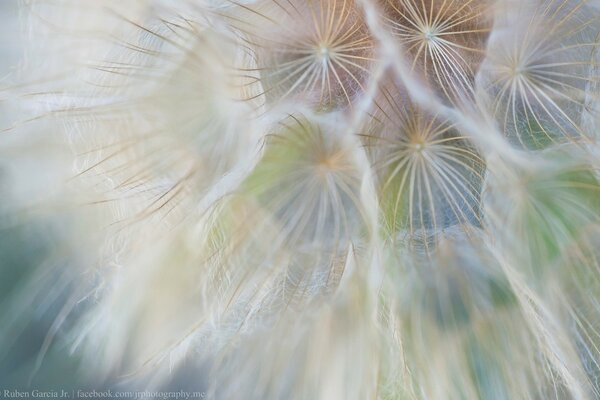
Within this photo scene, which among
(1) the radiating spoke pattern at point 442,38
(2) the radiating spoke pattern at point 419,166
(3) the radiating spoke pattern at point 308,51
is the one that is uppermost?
(1) the radiating spoke pattern at point 442,38

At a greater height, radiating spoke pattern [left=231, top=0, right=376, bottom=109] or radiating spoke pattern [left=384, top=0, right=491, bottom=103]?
radiating spoke pattern [left=384, top=0, right=491, bottom=103]

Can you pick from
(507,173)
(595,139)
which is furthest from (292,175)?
(595,139)

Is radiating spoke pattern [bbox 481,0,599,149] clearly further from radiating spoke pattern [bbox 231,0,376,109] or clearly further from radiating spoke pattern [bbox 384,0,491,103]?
radiating spoke pattern [bbox 231,0,376,109]

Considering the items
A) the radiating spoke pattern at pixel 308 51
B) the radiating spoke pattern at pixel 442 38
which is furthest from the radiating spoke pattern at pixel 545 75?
the radiating spoke pattern at pixel 308 51

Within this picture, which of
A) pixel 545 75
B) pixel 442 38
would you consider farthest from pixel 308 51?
pixel 545 75

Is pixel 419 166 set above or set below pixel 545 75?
below

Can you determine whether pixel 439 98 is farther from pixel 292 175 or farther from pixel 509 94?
pixel 292 175

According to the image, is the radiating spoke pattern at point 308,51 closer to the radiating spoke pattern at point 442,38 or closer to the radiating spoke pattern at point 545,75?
the radiating spoke pattern at point 442,38

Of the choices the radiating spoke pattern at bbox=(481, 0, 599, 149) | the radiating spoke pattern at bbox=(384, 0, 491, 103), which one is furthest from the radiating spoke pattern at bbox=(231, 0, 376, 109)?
the radiating spoke pattern at bbox=(481, 0, 599, 149)

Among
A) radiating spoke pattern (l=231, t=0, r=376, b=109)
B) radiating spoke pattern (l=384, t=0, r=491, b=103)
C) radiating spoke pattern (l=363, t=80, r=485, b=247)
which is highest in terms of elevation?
radiating spoke pattern (l=384, t=0, r=491, b=103)

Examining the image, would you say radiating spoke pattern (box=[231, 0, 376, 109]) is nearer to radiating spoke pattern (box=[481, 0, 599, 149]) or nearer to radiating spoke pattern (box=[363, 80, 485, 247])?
radiating spoke pattern (box=[363, 80, 485, 247])

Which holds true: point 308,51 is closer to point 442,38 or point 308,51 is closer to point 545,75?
point 442,38
